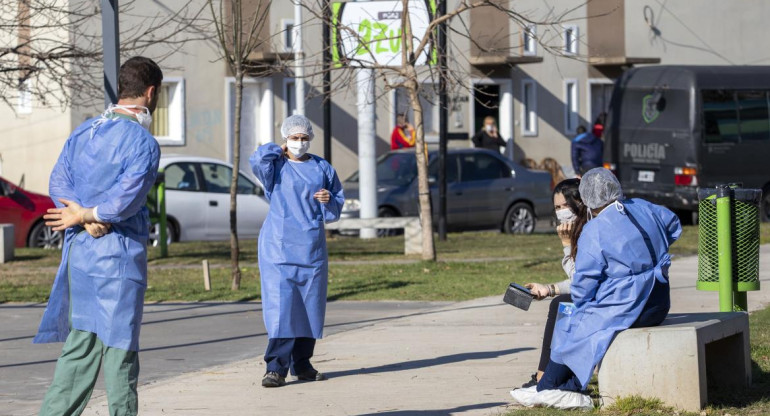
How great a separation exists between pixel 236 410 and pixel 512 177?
15782mm

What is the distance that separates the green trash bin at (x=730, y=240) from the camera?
8.34 meters

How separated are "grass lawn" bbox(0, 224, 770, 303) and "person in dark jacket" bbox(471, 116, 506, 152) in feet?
25.5

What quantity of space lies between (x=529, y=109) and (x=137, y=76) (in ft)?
88.3

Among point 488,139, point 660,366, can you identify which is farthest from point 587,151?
point 660,366

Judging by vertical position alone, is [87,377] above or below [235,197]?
below

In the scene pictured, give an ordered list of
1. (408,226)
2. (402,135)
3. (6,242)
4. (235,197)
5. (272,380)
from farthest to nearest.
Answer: (402,135), (6,242), (408,226), (235,197), (272,380)

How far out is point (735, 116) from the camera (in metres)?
23.9

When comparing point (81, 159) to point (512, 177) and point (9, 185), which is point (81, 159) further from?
point (512, 177)

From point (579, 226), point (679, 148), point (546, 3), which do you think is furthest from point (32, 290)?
point (546, 3)

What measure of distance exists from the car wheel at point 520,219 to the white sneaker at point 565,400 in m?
15.6

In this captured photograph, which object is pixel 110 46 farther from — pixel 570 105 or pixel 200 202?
pixel 570 105

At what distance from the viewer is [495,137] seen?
28.4m

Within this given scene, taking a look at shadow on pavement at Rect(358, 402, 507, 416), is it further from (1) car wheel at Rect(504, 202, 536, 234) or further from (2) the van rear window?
(2) the van rear window

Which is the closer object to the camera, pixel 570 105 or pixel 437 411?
pixel 437 411
